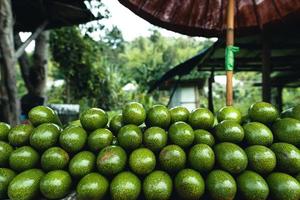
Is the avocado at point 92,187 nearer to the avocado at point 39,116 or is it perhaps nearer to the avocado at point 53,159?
the avocado at point 53,159

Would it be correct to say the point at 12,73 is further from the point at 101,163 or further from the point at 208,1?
the point at 101,163

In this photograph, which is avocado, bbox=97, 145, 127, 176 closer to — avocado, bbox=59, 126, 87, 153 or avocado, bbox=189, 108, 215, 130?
avocado, bbox=59, 126, 87, 153

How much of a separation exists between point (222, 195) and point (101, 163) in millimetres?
534

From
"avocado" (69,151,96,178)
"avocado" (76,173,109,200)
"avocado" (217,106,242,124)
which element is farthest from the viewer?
"avocado" (217,106,242,124)

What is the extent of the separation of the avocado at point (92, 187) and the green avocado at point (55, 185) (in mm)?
77

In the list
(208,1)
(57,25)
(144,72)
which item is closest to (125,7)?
(208,1)

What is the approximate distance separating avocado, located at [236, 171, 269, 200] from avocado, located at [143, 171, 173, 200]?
0.31m

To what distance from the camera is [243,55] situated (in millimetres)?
5707

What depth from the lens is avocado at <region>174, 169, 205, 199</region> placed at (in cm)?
121

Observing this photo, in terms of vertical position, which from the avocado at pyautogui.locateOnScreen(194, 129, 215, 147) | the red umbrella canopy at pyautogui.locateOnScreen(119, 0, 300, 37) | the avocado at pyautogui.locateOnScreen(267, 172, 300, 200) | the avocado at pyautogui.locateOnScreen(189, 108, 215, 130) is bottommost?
the avocado at pyautogui.locateOnScreen(267, 172, 300, 200)

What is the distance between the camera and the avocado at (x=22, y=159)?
4.44 ft

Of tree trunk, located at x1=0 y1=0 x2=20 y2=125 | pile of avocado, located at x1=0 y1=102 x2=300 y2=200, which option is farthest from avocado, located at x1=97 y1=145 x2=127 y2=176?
tree trunk, located at x1=0 y1=0 x2=20 y2=125

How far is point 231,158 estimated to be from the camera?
4.12 feet

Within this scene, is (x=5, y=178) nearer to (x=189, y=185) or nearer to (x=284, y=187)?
(x=189, y=185)
